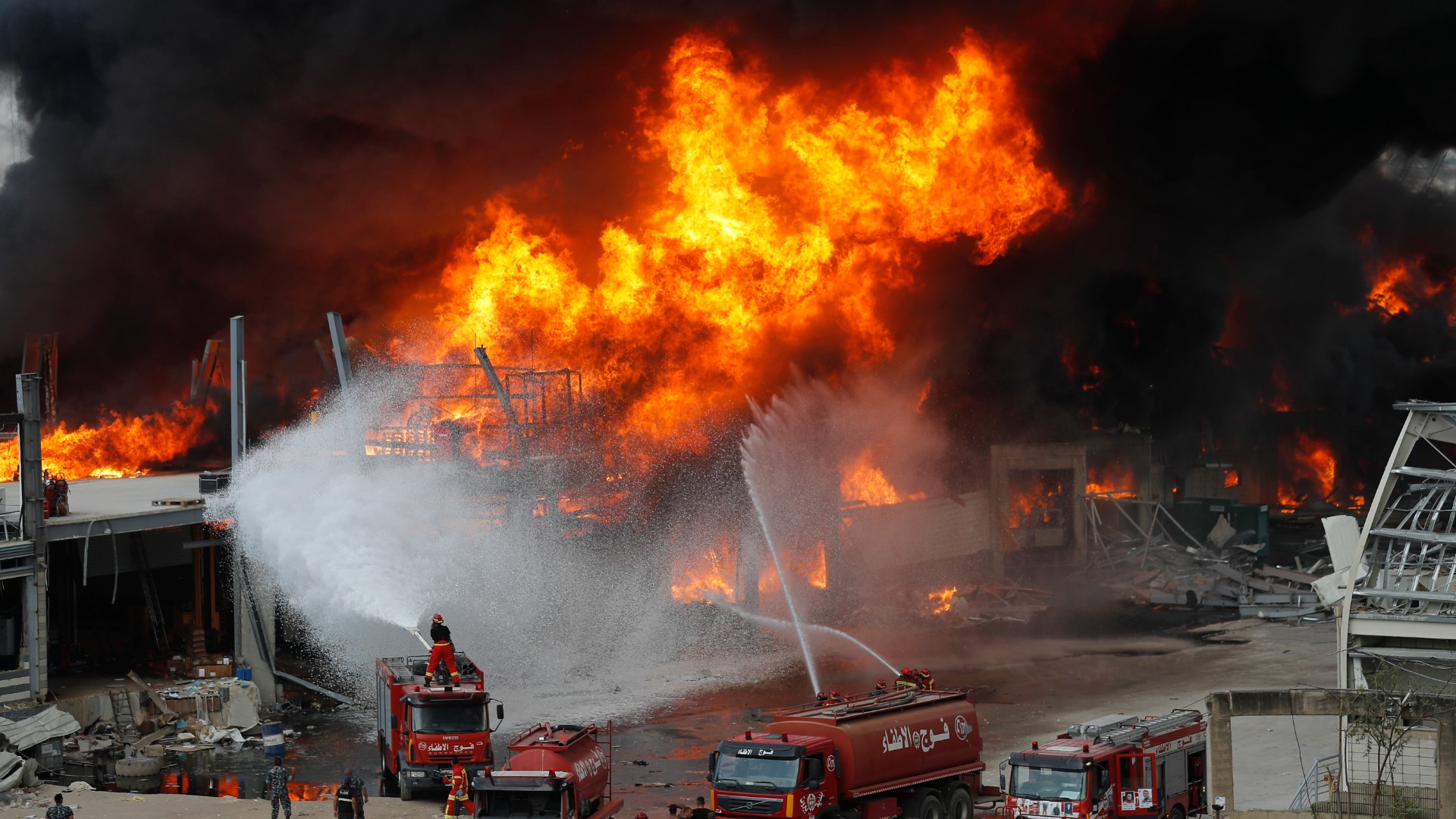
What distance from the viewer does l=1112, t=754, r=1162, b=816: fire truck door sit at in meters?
18.2

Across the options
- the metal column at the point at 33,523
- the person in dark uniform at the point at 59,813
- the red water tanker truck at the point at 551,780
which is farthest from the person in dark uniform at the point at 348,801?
the metal column at the point at 33,523

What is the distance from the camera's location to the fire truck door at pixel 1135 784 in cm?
1823

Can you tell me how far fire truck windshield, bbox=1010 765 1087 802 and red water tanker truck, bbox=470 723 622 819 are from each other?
5.53 metres

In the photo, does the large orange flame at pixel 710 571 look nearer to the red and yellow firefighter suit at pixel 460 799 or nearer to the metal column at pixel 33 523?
the metal column at pixel 33 523

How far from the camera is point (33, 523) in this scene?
2634 centimetres

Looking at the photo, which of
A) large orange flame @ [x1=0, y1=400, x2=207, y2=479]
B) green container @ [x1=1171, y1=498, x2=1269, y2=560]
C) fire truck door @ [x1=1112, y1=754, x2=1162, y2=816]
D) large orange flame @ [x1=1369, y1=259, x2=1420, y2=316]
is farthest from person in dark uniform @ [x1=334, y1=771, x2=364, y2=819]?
large orange flame @ [x1=1369, y1=259, x2=1420, y2=316]

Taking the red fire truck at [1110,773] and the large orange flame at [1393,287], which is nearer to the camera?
the red fire truck at [1110,773]

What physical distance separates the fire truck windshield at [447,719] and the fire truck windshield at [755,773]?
4992 millimetres

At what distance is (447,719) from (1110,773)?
32.1 ft

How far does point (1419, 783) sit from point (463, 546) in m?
22.2

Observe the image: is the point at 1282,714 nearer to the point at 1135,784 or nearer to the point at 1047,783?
the point at 1135,784

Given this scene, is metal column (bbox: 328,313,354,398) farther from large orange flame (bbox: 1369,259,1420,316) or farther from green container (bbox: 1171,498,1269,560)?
large orange flame (bbox: 1369,259,1420,316)

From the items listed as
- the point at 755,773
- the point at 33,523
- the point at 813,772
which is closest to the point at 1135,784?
the point at 813,772

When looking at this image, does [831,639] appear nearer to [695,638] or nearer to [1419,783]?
[695,638]
